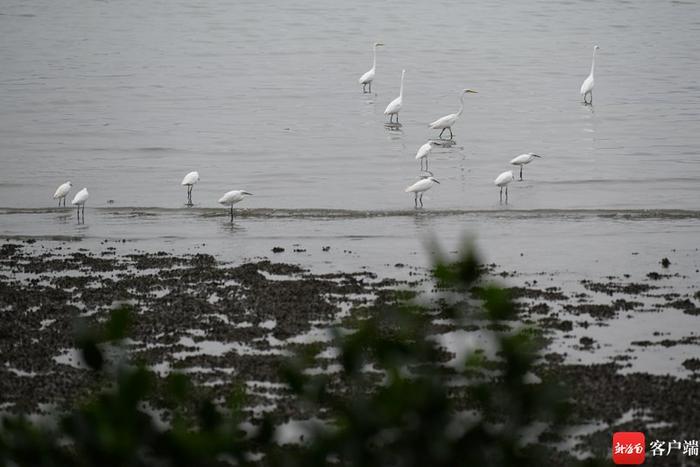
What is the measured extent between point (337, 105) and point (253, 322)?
25754mm

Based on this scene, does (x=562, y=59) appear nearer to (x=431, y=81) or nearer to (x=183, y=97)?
(x=431, y=81)

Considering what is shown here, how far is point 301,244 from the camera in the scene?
58.7ft

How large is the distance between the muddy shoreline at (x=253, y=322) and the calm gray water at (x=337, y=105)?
642 cm

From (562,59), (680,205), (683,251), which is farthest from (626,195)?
(562,59)

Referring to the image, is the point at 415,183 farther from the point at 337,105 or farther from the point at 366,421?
the point at 366,421

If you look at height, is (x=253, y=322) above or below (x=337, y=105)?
below

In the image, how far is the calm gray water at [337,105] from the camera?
24828mm

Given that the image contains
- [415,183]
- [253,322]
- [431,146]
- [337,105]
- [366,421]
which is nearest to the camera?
[366,421]

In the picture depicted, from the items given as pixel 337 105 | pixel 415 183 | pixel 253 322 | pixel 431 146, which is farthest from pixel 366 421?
pixel 337 105

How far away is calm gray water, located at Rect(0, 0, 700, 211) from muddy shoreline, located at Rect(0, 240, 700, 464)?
642 centimetres

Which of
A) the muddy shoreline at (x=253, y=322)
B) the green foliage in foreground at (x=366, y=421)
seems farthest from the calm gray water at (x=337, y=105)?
the green foliage in foreground at (x=366, y=421)

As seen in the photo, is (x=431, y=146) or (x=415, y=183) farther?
(x=431, y=146)

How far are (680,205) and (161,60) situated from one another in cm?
3200

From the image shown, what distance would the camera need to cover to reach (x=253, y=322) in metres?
12.6
